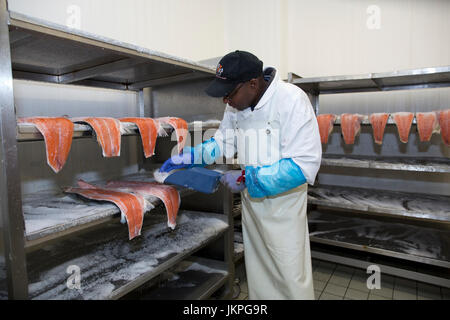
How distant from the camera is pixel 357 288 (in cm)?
238

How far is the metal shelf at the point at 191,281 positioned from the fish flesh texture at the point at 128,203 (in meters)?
0.61

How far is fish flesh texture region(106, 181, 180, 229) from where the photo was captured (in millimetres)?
1627

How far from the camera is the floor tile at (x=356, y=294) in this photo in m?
2.25

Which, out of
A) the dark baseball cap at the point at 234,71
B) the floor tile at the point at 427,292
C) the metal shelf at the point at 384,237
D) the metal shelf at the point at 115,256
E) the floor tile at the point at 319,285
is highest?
the dark baseball cap at the point at 234,71

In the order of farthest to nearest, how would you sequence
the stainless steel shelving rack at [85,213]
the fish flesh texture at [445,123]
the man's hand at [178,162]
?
the fish flesh texture at [445,123] → the man's hand at [178,162] → the stainless steel shelving rack at [85,213]

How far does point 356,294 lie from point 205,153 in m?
1.57

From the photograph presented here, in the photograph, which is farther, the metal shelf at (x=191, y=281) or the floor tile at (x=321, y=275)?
the floor tile at (x=321, y=275)

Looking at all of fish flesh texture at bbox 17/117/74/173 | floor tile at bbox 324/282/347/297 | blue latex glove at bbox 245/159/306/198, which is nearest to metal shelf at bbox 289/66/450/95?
blue latex glove at bbox 245/159/306/198

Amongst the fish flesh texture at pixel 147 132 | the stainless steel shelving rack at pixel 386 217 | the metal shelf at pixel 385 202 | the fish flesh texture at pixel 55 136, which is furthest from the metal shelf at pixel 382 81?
the fish flesh texture at pixel 55 136

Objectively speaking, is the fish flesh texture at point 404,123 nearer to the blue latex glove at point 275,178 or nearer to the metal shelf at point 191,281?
the blue latex glove at point 275,178

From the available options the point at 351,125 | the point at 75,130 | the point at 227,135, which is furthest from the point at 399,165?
the point at 75,130

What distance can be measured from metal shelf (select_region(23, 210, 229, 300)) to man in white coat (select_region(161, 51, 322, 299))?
38cm

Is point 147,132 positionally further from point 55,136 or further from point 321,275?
point 321,275

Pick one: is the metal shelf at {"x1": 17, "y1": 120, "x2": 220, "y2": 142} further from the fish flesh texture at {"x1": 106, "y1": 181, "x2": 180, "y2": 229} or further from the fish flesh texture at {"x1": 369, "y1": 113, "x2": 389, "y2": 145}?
the fish flesh texture at {"x1": 369, "y1": 113, "x2": 389, "y2": 145}
